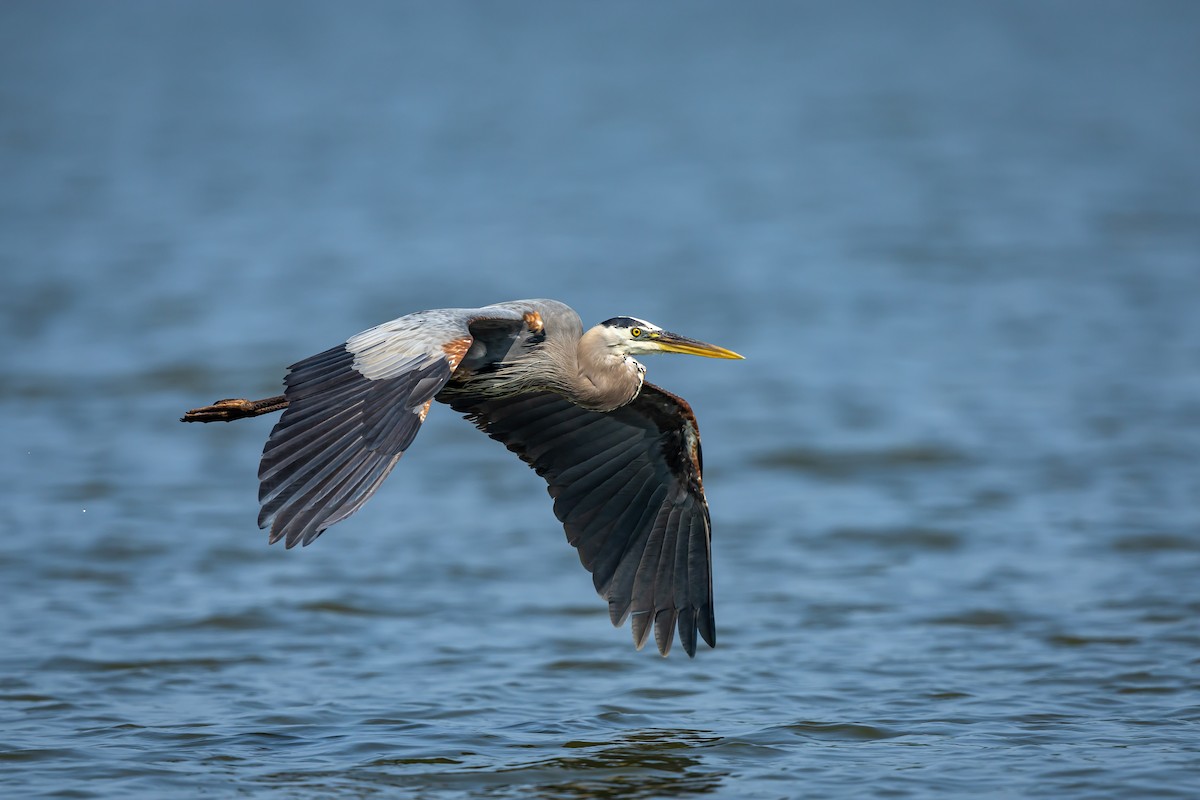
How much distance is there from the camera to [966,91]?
125 feet

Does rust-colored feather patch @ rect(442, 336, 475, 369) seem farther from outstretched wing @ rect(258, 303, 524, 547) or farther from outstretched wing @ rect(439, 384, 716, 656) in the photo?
outstretched wing @ rect(439, 384, 716, 656)

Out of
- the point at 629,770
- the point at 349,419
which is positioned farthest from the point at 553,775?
the point at 349,419

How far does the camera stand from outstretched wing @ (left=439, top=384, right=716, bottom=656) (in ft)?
28.4

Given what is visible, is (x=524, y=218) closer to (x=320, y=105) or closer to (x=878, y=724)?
(x=320, y=105)

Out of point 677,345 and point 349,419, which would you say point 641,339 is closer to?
point 677,345

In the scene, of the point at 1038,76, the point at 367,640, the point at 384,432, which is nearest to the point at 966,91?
the point at 1038,76

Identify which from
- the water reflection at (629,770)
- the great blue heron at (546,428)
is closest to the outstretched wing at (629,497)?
the great blue heron at (546,428)

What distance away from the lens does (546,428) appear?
883cm

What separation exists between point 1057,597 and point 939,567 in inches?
39.9

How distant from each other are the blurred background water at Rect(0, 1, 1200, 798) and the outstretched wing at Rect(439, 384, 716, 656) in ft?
2.05

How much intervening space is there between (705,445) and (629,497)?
19.6 ft

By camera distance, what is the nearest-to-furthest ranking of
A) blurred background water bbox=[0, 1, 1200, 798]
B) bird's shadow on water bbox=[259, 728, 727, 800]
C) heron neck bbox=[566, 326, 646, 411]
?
bird's shadow on water bbox=[259, 728, 727, 800]
heron neck bbox=[566, 326, 646, 411]
blurred background water bbox=[0, 1, 1200, 798]

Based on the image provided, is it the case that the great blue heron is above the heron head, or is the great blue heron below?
below

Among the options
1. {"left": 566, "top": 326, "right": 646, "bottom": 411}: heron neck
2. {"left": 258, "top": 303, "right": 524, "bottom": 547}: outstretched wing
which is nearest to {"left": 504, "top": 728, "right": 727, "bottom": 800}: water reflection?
{"left": 566, "top": 326, "right": 646, "bottom": 411}: heron neck
